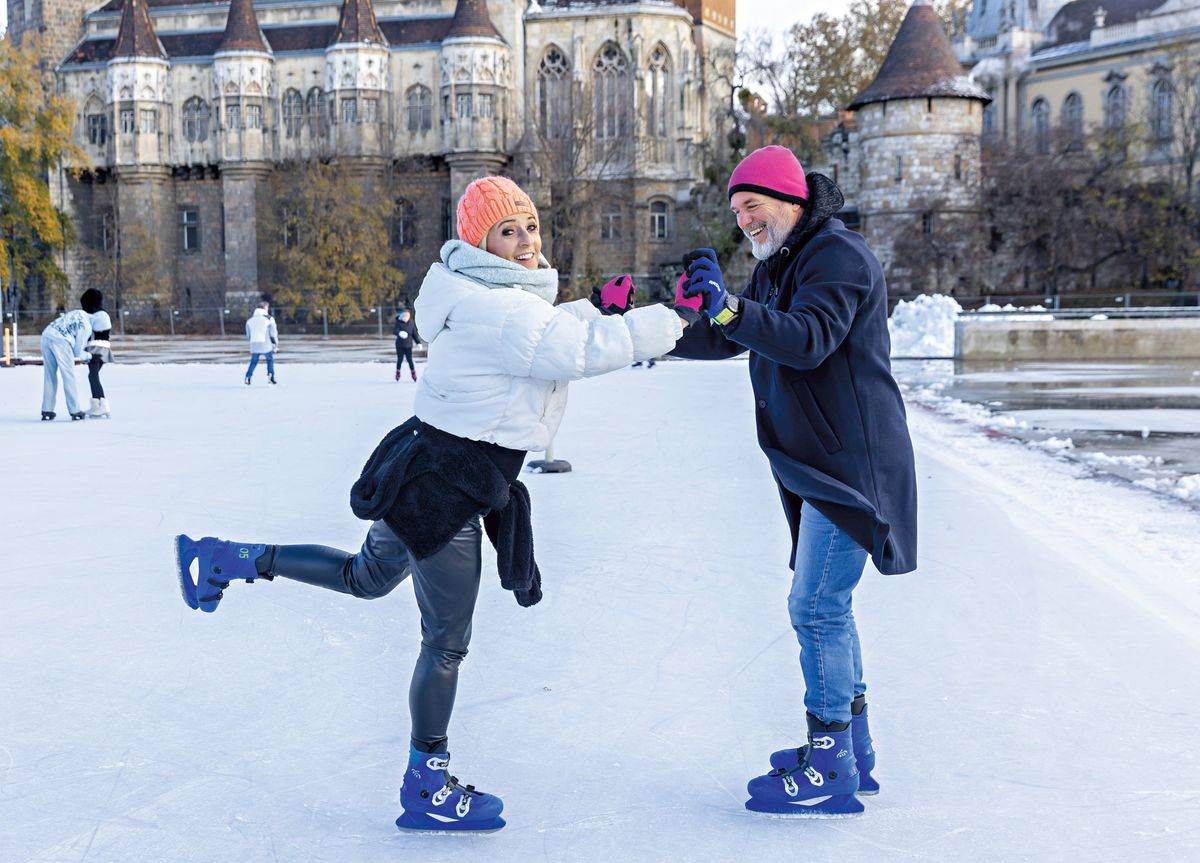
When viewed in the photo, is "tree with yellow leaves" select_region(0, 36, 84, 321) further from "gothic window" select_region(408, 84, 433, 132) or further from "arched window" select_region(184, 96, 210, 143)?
"gothic window" select_region(408, 84, 433, 132)

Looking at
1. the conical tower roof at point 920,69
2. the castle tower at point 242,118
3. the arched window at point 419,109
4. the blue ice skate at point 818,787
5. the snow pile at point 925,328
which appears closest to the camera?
the blue ice skate at point 818,787

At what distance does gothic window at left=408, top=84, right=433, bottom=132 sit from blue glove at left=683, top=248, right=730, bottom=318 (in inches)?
2000

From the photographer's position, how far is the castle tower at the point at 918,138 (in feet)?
150

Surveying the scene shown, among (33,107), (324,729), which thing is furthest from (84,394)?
(33,107)

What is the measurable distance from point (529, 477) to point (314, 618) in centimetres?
335

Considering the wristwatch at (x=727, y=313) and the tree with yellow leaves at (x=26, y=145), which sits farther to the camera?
the tree with yellow leaves at (x=26, y=145)

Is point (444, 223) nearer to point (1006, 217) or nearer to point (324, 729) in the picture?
point (1006, 217)

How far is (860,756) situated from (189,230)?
5491 cm

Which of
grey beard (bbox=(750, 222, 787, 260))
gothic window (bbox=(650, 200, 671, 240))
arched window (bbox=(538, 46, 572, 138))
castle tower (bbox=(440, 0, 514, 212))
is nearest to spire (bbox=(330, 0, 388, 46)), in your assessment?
castle tower (bbox=(440, 0, 514, 212))

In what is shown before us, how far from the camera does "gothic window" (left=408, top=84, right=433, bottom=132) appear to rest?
51.8 meters

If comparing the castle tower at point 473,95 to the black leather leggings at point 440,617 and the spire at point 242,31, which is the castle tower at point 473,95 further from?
the black leather leggings at point 440,617

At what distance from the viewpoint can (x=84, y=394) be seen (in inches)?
581

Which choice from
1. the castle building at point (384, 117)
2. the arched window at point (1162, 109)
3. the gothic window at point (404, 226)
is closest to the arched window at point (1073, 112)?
the arched window at point (1162, 109)

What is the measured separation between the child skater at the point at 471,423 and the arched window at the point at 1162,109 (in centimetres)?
5237
